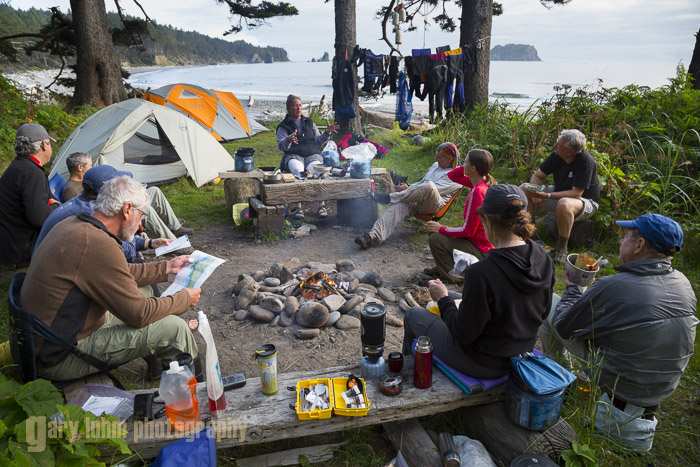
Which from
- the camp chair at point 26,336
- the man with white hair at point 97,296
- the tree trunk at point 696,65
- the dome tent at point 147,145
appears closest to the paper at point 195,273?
the man with white hair at point 97,296

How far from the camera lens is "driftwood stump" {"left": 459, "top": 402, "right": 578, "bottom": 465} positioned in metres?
2.05

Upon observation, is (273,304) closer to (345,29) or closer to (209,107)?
(345,29)

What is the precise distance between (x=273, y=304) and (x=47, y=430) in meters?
2.17

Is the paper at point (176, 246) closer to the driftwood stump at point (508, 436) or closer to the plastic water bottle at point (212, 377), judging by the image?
the plastic water bottle at point (212, 377)

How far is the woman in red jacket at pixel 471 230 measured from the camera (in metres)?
4.10

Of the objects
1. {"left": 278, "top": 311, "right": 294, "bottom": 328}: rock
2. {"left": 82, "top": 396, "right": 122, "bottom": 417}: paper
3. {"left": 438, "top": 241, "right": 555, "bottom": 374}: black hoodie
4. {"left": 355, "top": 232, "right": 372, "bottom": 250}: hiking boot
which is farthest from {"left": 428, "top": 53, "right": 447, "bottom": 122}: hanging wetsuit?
{"left": 82, "top": 396, "right": 122, "bottom": 417}: paper

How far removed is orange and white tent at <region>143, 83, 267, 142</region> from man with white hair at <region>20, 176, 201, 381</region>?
29.0 feet

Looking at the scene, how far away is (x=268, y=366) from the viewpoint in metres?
2.13

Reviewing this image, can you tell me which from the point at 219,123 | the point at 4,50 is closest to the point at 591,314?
the point at 219,123

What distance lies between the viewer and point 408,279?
4.58m

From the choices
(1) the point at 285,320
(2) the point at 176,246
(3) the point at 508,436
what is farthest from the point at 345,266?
(3) the point at 508,436

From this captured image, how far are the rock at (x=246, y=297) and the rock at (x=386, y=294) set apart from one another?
123 cm

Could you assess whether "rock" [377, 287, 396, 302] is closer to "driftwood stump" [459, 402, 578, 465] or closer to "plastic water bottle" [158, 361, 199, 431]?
"driftwood stump" [459, 402, 578, 465]

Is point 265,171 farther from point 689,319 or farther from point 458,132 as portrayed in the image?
point 689,319
